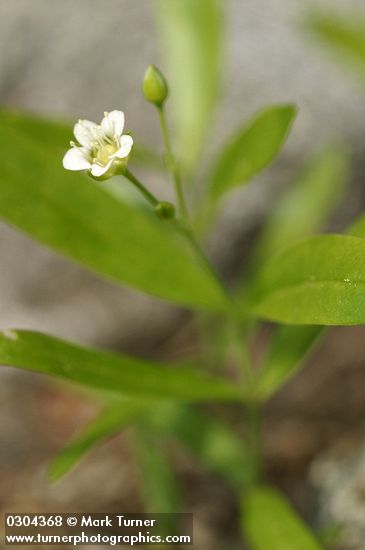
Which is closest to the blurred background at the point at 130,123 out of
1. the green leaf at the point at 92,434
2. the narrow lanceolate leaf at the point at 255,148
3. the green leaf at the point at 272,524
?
the green leaf at the point at 272,524

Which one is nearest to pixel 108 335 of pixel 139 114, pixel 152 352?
pixel 152 352

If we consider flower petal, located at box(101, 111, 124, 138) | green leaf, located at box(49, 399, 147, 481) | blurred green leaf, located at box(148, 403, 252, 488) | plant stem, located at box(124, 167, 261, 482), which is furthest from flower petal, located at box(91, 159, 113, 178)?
blurred green leaf, located at box(148, 403, 252, 488)

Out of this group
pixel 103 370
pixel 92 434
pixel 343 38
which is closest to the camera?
pixel 103 370

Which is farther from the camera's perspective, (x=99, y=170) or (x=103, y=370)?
(x=103, y=370)

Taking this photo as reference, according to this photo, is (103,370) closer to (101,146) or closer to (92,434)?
(92,434)

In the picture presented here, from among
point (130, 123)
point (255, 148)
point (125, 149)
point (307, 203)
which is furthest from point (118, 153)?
point (130, 123)

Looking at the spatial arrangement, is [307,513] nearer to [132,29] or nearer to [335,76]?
[335,76]

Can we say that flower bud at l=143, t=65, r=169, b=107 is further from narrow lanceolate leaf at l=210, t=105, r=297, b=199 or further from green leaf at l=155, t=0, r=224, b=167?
green leaf at l=155, t=0, r=224, b=167
